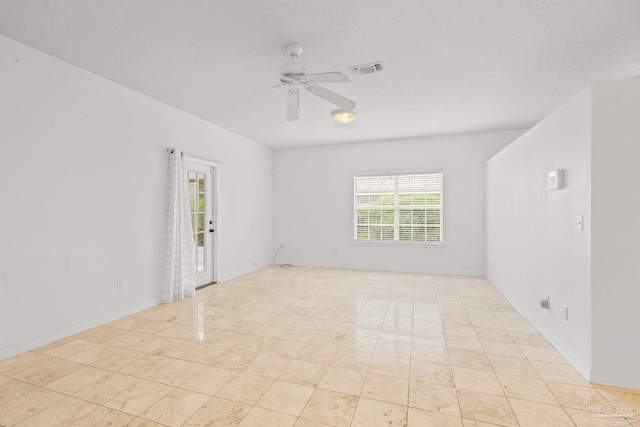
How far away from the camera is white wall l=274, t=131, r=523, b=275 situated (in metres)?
5.86

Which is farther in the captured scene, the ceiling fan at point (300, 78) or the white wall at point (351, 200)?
the white wall at point (351, 200)

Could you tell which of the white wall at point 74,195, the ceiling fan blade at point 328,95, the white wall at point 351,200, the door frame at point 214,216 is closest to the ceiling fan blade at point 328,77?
the ceiling fan blade at point 328,95

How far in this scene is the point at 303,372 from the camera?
7.90ft

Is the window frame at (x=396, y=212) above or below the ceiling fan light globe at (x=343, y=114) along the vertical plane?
below

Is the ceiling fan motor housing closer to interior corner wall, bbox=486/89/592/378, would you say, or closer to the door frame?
interior corner wall, bbox=486/89/592/378

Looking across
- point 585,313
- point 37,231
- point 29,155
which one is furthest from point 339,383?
point 29,155

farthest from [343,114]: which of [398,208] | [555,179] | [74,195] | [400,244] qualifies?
[400,244]

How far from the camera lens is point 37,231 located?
283 cm

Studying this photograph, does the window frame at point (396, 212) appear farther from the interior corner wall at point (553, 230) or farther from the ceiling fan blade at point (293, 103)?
the ceiling fan blade at point (293, 103)

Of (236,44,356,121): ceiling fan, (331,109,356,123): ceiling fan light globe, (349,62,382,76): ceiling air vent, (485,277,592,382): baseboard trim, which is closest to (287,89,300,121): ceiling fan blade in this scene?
(236,44,356,121): ceiling fan

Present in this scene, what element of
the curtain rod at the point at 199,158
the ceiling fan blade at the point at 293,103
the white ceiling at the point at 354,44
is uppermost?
the white ceiling at the point at 354,44

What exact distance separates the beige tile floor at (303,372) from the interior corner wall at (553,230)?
263 mm

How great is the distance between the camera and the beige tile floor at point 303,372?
1904mm

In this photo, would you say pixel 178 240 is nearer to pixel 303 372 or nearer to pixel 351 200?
pixel 303 372
